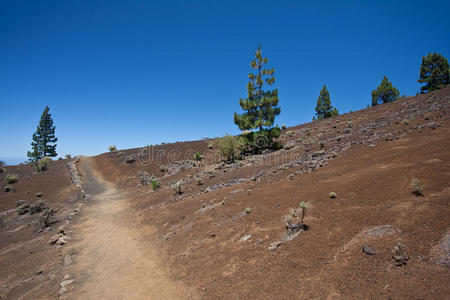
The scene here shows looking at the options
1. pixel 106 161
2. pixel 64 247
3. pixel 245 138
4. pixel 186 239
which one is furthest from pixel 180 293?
pixel 106 161

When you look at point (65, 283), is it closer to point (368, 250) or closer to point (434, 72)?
point (368, 250)

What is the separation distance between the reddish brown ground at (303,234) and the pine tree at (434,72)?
37.7m

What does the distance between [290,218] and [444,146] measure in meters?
8.27

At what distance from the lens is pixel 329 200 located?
760 centimetres

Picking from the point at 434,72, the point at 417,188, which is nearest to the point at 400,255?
the point at 417,188

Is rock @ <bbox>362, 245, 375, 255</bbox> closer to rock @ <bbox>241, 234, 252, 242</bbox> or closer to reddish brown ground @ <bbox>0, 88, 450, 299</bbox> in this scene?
reddish brown ground @ <bbox>0, 88, 450, 299</bbox>

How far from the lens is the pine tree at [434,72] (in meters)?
37.7

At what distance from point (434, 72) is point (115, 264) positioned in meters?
58.3

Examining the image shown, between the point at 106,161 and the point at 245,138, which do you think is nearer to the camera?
the point at 245,138

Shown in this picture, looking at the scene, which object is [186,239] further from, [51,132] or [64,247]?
[51,132]

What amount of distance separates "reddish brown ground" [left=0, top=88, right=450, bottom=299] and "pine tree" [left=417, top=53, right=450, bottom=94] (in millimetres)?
37726

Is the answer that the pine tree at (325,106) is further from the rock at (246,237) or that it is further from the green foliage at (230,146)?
the rock at (246,237)

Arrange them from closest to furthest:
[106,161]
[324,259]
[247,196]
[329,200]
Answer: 1. [324,259]
2. [329,200]
3. [247,196]
4. [106,161]

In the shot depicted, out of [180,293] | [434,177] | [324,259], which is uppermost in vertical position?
[434,177]
